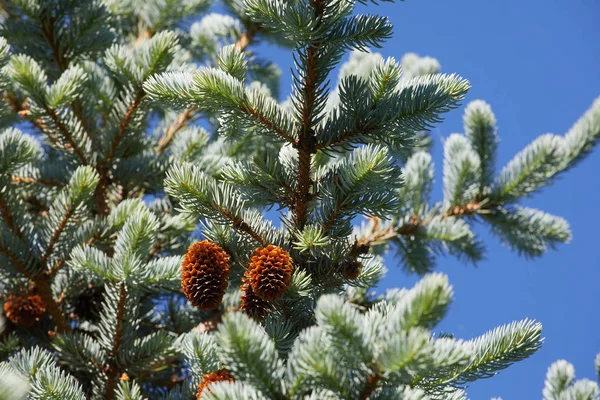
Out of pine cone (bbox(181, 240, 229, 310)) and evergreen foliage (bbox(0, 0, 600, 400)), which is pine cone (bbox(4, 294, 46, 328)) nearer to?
evergreen foliage (bbox(0, 0, 600, 400))

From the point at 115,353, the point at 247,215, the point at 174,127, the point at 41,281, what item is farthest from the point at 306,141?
the point at 174,127

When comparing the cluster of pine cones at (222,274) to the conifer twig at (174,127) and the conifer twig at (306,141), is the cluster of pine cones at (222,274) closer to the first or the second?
the conifer twig at (306,141)

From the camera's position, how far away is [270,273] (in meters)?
1.65

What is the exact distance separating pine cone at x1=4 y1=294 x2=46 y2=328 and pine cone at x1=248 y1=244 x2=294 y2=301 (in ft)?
4.07

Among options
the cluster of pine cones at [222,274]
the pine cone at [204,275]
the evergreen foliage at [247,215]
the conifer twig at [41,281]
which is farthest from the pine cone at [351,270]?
the conifer twig at [41,281]

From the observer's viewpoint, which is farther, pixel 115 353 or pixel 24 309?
pixel 24 309

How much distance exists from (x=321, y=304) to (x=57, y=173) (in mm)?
1974

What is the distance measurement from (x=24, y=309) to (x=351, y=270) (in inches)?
55.0

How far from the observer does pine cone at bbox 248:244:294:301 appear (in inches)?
64.6

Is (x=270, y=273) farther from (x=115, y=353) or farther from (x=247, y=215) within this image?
(x=115, y=353)

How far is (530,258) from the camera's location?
10.6 ft

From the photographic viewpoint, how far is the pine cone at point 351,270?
5.74 feet

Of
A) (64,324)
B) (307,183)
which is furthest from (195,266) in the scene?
(64,324)

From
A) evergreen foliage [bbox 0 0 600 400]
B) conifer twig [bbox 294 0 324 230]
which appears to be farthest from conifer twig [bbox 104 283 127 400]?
conifer twig [bbox 294 0 324 230]
